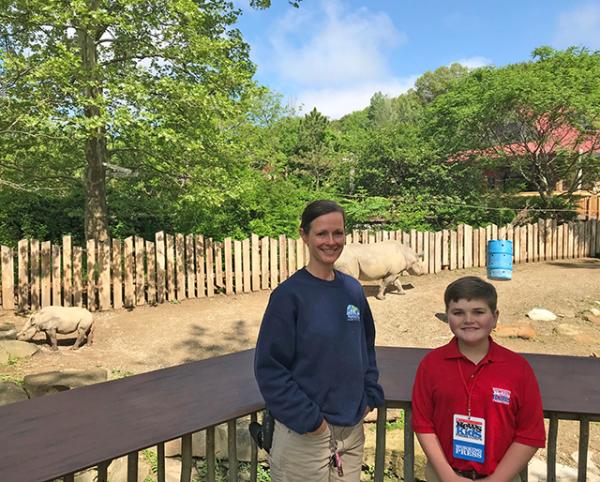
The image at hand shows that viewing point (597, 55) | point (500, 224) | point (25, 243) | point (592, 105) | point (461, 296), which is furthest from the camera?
point (500, 224)

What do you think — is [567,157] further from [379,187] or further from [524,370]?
Result: [524,370]

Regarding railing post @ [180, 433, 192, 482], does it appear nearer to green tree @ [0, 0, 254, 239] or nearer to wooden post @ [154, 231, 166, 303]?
green tree @ [0, 0, 254, 239]

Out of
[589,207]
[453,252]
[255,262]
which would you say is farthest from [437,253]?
[589,207]

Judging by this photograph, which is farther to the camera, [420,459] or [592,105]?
[592,105]

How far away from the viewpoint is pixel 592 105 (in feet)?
46.7

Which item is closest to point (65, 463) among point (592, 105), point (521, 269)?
point (521, 269)

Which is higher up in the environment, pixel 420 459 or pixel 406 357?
pixel 406 357

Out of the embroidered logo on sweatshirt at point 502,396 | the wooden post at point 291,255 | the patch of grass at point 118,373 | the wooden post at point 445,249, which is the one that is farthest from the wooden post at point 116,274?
the embroidered logo on sweatshirt at point 502,396

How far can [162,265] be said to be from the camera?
9.89 metres

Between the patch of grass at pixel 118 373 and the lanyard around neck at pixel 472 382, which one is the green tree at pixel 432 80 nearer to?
the patch of grass at pixel 118 373

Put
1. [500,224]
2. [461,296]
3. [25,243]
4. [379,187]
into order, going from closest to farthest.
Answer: [461,296], [25,243], [500,224], [379,187]

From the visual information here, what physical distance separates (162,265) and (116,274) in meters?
0.93

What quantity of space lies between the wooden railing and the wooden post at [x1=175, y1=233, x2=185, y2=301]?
7976mm

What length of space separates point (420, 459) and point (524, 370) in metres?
2.71
